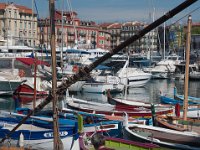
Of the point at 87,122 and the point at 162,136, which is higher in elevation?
the point at 87,122

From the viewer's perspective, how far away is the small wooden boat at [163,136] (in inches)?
601

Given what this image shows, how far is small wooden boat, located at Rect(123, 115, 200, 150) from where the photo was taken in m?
15.3

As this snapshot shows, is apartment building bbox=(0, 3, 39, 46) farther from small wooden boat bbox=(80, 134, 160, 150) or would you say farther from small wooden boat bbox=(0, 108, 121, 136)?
small wooden boat bbox=(80, 134, 160, 150)

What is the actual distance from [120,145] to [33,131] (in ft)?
12.3

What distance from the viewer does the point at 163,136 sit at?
16.6 m

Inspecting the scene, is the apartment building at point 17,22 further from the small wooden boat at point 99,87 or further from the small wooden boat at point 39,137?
the small wooden boat at point 39,137

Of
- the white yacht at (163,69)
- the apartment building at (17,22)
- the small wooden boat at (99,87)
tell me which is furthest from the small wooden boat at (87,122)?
the apartment building at (17,22)

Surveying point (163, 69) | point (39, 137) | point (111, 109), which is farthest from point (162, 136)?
point (163, 69)

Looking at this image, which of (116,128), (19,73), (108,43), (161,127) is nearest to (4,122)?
(116,128)

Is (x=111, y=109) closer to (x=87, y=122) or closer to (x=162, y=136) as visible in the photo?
(x=87, y=122)

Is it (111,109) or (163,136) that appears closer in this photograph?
(163,136)

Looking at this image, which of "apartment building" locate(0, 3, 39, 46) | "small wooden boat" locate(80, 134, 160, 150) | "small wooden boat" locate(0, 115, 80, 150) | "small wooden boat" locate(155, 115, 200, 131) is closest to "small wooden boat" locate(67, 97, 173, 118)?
"small wooden boat" locate(155, 115, 200, 131)

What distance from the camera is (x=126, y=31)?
497 ft

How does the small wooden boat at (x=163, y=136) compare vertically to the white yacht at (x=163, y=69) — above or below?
below
